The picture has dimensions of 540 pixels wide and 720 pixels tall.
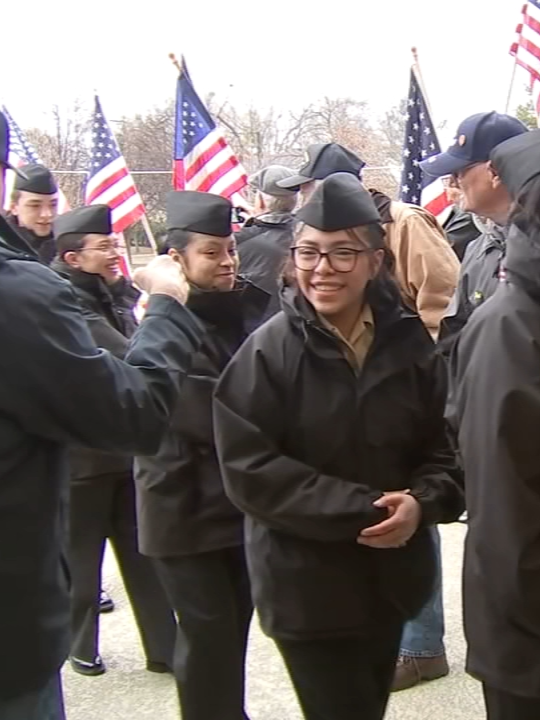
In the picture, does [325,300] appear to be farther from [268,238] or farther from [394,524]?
[268,238]

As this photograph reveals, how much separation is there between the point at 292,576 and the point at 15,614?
74cm

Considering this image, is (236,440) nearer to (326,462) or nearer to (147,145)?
(326,462)

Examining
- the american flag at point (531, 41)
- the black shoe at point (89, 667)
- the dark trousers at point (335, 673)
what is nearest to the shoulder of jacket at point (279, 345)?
the dark trousers at point (335, 673)

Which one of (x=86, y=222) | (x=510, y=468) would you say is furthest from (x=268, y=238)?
(x=510, y=468)

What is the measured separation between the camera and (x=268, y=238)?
4609 millimetres

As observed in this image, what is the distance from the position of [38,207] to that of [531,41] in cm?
350

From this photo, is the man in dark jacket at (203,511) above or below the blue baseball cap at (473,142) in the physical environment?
below

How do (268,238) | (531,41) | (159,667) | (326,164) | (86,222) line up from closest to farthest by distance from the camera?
(86,222)
(159,667)
(326,164)
(268,238)
(531,41)

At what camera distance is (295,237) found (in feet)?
7.84

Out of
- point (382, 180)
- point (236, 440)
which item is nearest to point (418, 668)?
point (236, 440)

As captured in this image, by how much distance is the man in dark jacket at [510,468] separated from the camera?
1744 mm

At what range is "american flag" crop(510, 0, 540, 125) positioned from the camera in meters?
5.78

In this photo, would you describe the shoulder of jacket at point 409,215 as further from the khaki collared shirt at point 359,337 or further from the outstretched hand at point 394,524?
the outstretched hand at point 394,524

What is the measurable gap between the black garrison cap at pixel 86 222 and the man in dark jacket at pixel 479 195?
1.36 meters
